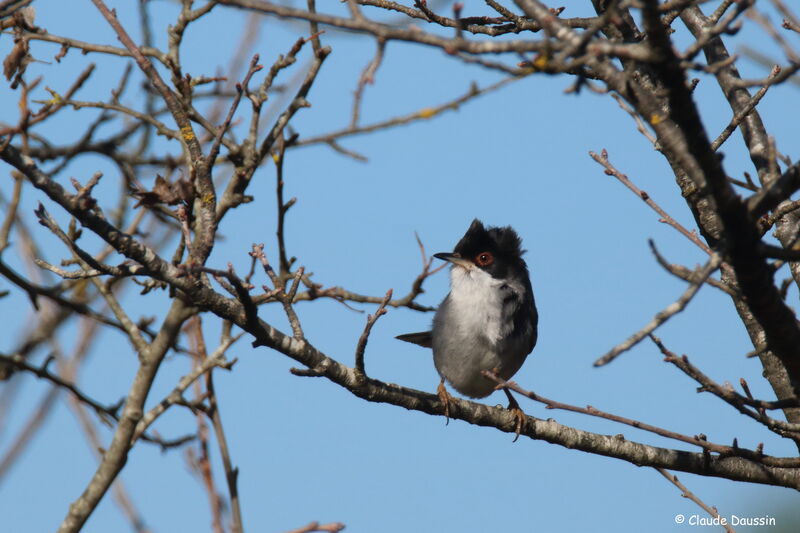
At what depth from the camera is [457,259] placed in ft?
21.7

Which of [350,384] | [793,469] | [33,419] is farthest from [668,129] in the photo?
[33,419]

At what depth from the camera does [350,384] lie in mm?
3896

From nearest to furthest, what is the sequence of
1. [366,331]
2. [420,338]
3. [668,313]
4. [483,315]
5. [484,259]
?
[668,313] < [366,331] < [483,315] < [484,259] < [420,338]

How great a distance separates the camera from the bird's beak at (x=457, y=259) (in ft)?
21.5

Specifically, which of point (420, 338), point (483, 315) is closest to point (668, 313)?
point (483, 315)

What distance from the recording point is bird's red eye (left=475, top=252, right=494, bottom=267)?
655cm

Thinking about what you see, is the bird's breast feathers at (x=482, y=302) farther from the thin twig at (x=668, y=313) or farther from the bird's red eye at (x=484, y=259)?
the thin twig at (x=668, y=313)

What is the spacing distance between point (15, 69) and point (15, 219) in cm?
78

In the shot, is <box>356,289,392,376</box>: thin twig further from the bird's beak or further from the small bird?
the bird's beak

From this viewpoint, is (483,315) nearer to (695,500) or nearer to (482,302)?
(482,302)

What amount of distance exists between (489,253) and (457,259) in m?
0.24

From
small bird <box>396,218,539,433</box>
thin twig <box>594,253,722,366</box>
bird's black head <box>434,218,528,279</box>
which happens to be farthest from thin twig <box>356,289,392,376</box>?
bird's black head <box>434,218,528,279</box>

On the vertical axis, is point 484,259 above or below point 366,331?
above

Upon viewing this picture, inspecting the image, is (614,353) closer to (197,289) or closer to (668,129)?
(668,129)
